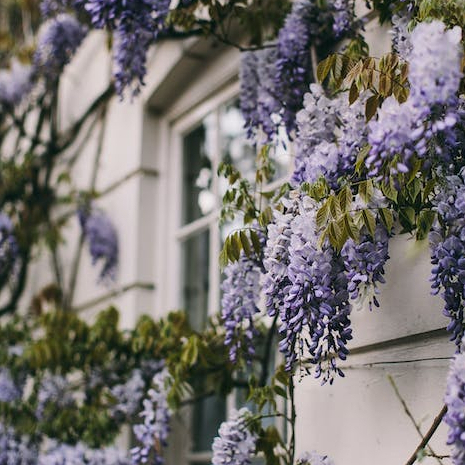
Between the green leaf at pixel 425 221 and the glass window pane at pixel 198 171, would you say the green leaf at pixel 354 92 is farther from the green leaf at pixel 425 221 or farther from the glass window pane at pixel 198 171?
the glass window pane at pixel 198 171

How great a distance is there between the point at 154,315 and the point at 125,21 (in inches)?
74.9

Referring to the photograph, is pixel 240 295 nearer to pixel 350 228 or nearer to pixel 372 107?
pixel 350 228

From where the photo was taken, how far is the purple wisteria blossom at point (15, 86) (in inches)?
218

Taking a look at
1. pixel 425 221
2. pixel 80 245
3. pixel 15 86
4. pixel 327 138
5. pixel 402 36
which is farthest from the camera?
pixel 15 86

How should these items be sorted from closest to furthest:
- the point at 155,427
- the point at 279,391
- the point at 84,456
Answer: the point at 279,391, the point at 155,427, the point at 84,456

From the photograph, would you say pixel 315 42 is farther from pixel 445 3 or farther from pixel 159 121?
A: pixel 159 121

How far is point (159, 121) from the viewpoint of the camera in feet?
15.8

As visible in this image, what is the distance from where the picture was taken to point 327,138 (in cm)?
278

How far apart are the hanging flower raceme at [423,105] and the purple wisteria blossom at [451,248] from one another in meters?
0.15

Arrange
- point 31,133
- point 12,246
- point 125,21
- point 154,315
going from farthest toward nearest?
1. point 31,133
2. point 12,246
3. point 154,315
4. point 125,21

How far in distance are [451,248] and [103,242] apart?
292 cm

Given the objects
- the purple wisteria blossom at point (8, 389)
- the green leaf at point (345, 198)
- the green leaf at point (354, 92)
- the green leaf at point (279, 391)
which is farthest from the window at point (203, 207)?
the green leaf at point (345, 198)

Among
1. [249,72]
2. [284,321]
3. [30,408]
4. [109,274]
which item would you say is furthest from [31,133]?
[284,321]

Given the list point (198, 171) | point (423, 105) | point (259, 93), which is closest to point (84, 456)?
point (198, 171)
